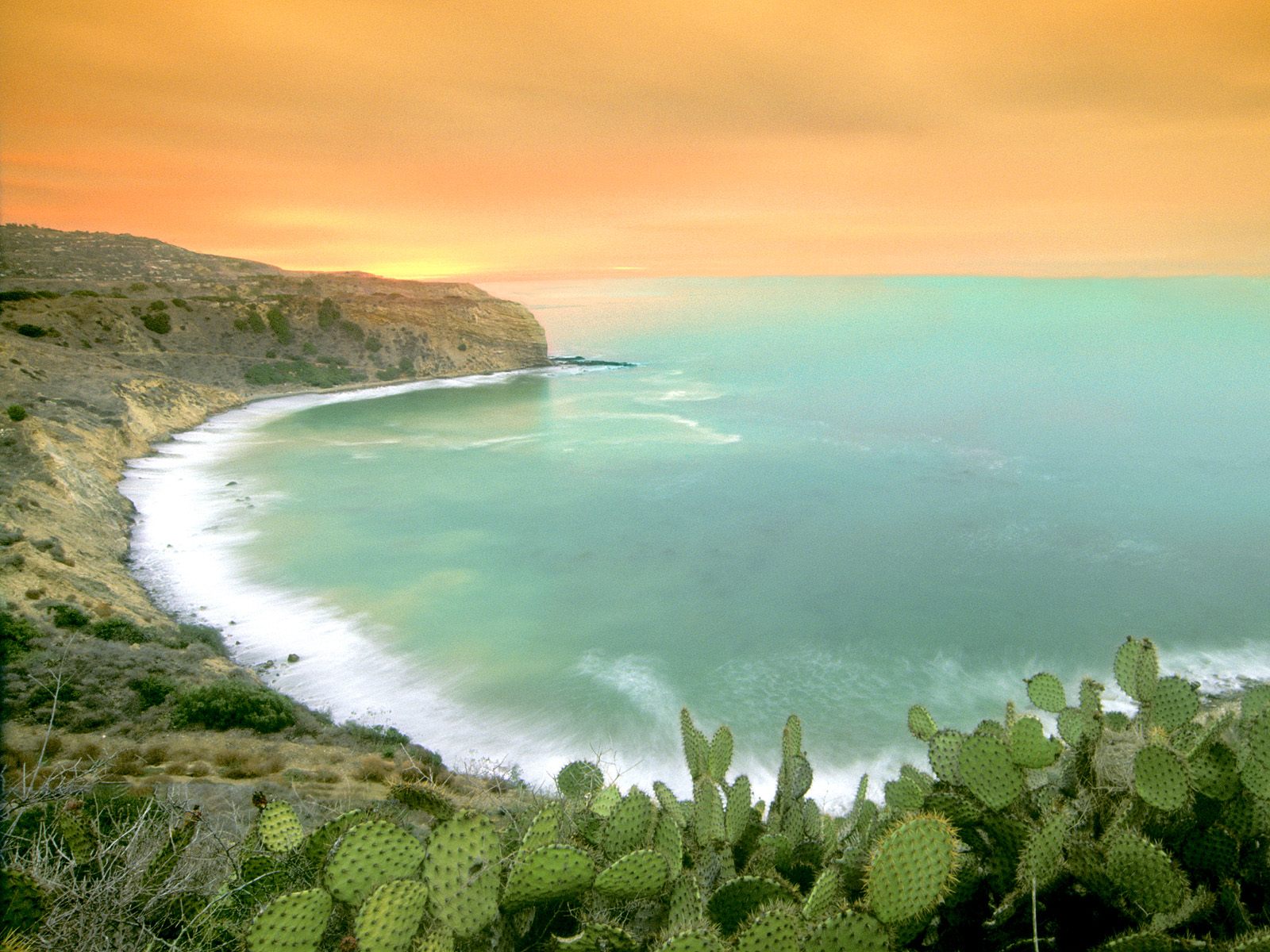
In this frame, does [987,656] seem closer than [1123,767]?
No

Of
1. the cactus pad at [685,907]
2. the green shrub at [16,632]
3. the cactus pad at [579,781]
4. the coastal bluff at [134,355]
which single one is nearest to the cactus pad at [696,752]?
the cactus pad at [579,781]

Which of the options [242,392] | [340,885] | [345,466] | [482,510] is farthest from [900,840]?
[242,392]

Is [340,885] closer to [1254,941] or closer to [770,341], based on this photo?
[1254,941]

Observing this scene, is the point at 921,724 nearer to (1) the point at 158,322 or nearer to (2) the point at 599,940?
(2) the point at 599,940

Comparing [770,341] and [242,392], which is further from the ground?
[770,341]

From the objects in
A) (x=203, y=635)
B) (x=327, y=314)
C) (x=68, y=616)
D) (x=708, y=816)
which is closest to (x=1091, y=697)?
(x=708, y=816)

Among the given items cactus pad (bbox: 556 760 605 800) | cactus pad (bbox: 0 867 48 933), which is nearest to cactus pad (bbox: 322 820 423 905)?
cactus pad (bbox: 0 867 48 933)

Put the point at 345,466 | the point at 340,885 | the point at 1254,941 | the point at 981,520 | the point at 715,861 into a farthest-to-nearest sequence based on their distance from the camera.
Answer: the point at 345,466, the point at 981,520, the point at 715,861, the point at 340,885, the point at 1254,941
